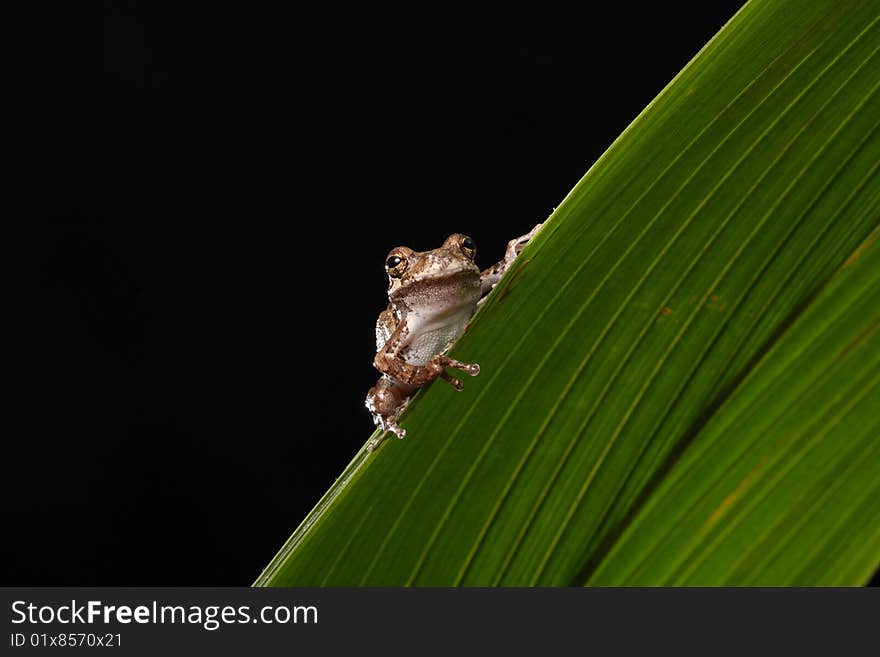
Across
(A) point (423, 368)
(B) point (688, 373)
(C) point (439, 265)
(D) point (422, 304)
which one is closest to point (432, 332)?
(D) point (422, 304)

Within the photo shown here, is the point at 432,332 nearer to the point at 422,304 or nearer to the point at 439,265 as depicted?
the point at 422,304

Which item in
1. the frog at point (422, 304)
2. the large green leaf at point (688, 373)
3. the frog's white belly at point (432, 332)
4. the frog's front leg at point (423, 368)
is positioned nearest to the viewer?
the large green leaf at point (688, 373)

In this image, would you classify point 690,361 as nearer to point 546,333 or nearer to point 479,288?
point 546,333

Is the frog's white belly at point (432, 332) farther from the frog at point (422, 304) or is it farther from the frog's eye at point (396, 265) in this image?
the frog's eye at point (396, 265)

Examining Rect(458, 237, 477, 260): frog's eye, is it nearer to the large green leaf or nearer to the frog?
the frog

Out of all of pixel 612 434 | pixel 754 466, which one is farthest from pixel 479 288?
pixel 754 466

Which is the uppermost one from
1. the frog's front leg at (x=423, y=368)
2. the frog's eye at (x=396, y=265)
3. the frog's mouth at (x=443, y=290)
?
the frog's eye at (x=396, y=265)

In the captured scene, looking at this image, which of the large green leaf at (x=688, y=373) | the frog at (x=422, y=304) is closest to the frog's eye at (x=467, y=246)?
the frog at (x=422, y=304)
